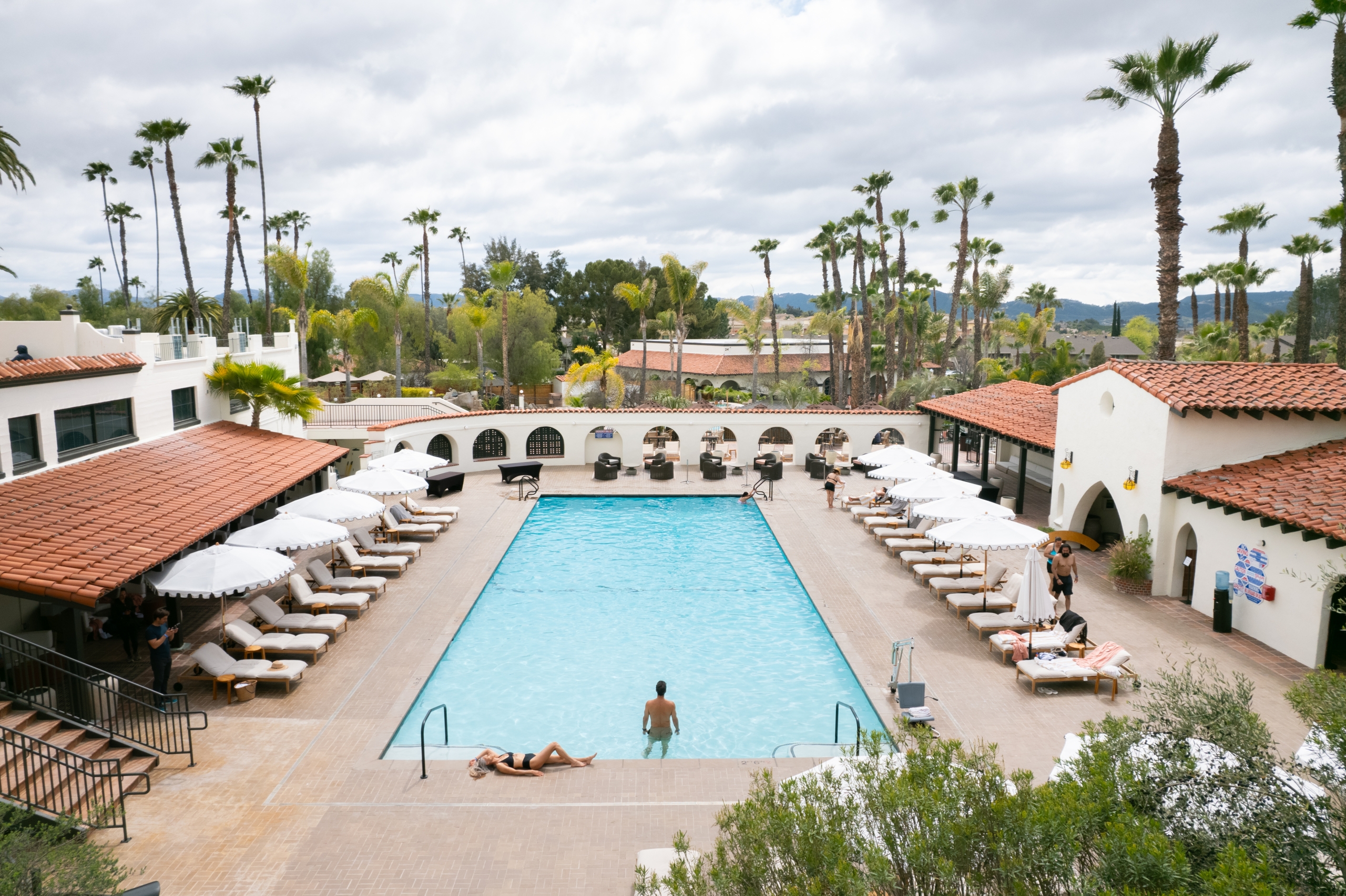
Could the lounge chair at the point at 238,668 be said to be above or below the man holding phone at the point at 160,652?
below

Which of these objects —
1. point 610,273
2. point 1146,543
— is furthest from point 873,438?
point 610,273

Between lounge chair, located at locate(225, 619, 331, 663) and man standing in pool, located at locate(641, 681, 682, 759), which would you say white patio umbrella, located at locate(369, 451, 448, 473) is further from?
man standing in pool, located at locate(641, 681, 682, 759)

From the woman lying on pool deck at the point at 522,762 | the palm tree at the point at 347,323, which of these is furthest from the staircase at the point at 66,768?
the palm tree at the point at 347,323

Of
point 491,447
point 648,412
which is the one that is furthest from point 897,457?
point 491,447

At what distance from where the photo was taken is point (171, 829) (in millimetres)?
9281

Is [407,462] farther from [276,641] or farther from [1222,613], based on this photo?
[1222,613]

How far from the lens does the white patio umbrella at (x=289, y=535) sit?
15578 millimetres

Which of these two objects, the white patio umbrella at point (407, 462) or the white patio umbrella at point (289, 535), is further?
the white patio umbrella at point (407, 462)

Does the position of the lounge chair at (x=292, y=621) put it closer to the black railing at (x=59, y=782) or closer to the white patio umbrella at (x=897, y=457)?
the black railing at (x=59, y=782)

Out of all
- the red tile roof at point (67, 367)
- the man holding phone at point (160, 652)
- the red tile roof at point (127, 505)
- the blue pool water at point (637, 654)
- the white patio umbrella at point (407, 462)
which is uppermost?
the red tile roof at point (67, 367)

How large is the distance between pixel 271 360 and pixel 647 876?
22887 millimetres

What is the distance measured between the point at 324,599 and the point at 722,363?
156 ft

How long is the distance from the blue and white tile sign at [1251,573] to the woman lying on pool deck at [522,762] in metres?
12.2

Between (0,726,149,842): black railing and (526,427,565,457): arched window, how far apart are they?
23765mm
